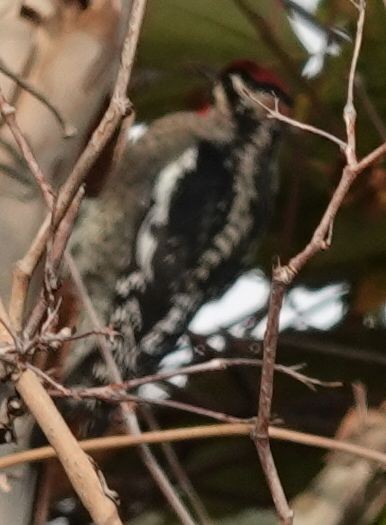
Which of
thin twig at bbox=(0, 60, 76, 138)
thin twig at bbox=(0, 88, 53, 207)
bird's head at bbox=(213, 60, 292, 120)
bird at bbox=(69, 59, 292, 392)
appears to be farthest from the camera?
bird's head at bbox=(213, 60, 292, 120)

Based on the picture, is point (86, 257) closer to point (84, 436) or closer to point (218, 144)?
point (84, 436)

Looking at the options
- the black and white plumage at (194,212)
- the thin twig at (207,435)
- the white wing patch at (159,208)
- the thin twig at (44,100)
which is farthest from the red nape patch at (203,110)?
the thin twig at (207,435)

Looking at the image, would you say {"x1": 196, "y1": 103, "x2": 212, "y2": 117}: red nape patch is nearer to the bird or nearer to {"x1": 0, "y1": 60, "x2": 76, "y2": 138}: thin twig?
the bird

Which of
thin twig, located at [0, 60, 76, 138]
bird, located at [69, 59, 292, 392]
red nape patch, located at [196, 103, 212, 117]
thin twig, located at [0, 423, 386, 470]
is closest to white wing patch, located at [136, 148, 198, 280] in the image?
bird, located at [69, 59, 292, 392]

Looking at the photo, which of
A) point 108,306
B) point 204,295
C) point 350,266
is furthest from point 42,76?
point 350,266

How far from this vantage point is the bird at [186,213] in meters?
1.75

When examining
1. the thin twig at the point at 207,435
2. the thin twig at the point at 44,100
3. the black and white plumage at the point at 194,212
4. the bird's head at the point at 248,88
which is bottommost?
the black and white plumage at the point at 194,212

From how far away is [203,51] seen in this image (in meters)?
2.05

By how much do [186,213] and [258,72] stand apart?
0.89 ft

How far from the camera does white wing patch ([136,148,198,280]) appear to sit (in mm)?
1770

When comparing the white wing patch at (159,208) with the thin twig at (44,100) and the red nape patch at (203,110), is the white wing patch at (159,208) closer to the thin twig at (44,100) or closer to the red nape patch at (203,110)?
the red nape patch at (203,110)

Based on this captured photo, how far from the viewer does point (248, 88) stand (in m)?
1.95

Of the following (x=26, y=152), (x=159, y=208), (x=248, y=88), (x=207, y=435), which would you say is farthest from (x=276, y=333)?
(x=248, y=88)

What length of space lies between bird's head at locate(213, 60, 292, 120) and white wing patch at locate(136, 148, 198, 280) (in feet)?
0.43
